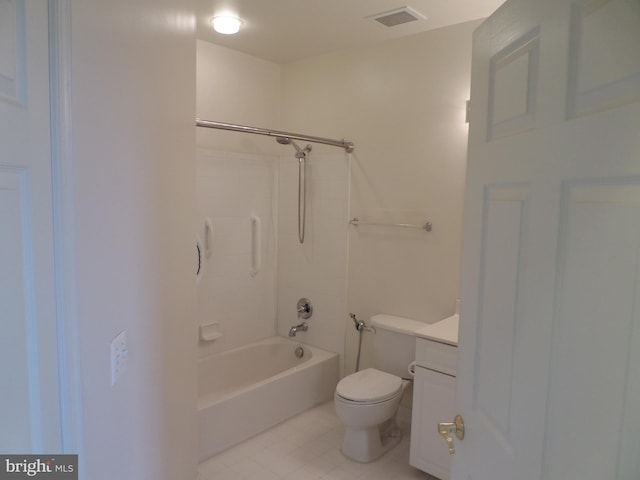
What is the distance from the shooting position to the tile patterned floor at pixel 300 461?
2.46 m

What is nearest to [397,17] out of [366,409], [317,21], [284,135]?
[317,21]

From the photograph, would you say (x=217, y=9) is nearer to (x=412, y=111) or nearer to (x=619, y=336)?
(x=412, y=111)

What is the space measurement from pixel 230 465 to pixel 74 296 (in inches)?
77.7

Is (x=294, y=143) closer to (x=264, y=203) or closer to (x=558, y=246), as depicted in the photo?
(x=264, y=203)

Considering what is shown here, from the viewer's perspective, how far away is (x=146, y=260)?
1.48m

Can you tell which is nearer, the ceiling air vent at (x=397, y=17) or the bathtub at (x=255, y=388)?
the ceiling air vent at (x=397, y=17)

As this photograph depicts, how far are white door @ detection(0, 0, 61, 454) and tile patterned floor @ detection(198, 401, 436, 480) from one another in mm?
1818

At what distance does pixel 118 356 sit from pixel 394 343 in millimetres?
1968

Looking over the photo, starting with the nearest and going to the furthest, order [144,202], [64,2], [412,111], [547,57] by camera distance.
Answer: [547,57] < [64,2] < [144,202] < [412,111]

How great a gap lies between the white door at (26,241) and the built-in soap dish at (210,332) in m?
2.36

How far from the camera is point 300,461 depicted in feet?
8.54

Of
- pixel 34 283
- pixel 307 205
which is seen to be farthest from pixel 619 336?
pixel 307 205

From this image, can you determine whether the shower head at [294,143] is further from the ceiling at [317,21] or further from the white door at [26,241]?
the white door at [26,241]

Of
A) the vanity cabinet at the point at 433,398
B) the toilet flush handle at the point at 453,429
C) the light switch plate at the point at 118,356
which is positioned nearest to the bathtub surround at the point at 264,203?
the vanity cabinet at the point at 433,398
